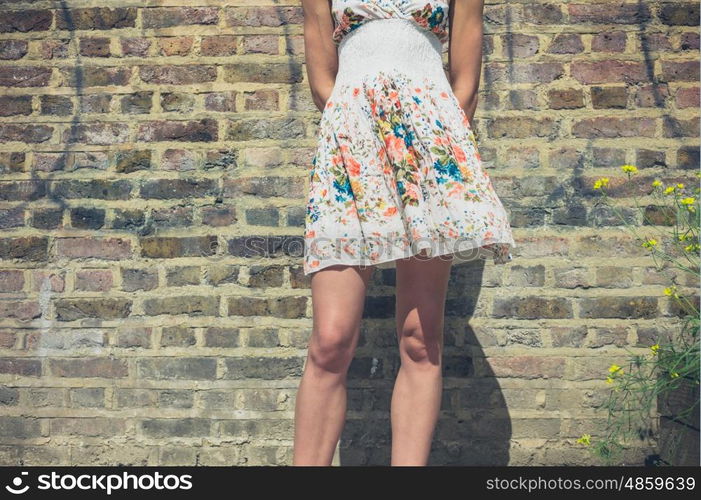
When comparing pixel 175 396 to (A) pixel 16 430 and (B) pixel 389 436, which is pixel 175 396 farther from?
(B) pixel 389 436

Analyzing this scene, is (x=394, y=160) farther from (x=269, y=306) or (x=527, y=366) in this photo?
(x=527, y=366)

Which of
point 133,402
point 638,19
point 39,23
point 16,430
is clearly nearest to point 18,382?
point 16,430

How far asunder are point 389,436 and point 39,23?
6.72 feet

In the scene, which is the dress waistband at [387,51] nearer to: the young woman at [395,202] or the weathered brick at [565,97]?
the young woman at [395,202]

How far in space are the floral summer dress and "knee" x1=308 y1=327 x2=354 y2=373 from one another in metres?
0.18

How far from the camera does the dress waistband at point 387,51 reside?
2.41 metres

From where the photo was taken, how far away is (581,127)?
3.16 m

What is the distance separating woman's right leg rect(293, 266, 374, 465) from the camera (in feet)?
7.54

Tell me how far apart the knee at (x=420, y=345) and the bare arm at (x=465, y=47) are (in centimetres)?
68

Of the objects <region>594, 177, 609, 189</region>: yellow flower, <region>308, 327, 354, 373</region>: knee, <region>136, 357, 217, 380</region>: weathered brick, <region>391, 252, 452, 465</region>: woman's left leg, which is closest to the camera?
<region>308, 327, 354, 373</region>: knee

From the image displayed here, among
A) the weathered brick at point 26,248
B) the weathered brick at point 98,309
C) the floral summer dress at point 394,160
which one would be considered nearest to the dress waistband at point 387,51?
the floral summer dress at point 394,160

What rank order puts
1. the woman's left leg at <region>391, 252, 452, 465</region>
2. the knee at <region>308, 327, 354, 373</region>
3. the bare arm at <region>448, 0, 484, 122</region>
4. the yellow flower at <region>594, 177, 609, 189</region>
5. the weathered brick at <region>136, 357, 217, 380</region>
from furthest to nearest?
the weathered brick at <region>136, 357, 217, 380</region> → the yellow flower at <region>594, 177, 609, 189</region> → the bare arm at <region>448, 0, 484, 122</region> → the woman's left leg at <region>391, 252, 452, 465</region> → the knee at <region>308, 327, 354, 373</region>

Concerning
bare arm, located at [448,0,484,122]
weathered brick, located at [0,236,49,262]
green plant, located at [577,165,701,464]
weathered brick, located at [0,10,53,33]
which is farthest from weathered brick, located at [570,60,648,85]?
weathered brick, located at [0,236,49,262]

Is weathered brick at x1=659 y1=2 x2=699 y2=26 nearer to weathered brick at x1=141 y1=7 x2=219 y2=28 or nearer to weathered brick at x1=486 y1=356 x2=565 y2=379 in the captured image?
weathered brick at x1=486 y1=356 x2=565 y2=379
